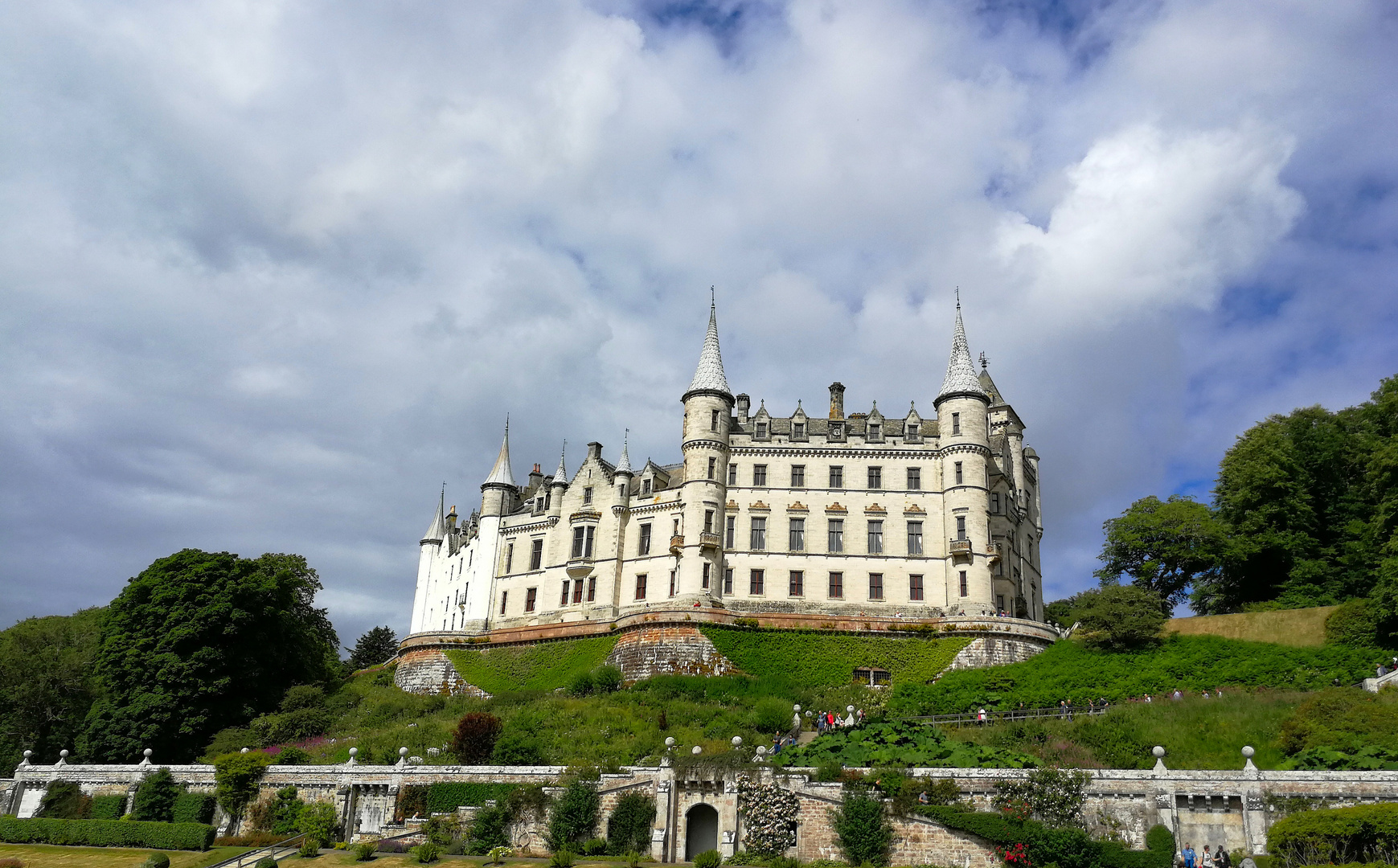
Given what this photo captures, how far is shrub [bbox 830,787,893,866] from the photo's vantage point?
31.7 metres

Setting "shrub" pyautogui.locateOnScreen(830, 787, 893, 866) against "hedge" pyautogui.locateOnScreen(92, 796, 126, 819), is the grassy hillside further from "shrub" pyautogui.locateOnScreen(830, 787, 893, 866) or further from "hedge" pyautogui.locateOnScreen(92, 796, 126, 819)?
"hedge" pyautogui.locateOnScreen(92, 796, 126, 819)

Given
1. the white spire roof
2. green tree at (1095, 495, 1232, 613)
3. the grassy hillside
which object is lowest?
the grassy hillside

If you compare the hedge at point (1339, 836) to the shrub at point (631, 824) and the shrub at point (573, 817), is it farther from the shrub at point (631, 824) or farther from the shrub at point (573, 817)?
the shrub at point (573, 817)

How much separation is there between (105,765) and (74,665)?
15277mm

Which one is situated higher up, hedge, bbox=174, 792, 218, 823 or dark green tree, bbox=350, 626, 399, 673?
dark green tree, bbox=350, 626, 399, 673

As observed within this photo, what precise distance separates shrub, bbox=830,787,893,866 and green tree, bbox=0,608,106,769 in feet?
132

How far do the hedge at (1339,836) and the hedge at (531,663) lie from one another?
118 ft

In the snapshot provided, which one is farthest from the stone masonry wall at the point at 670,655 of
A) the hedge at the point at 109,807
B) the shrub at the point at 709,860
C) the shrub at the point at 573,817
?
the hedge at the point at 109,807

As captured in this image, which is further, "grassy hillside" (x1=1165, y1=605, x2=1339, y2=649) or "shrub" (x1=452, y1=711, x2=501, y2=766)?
"grassy hillside" (x1=1165, y1=605, x2=1339, y2=649)

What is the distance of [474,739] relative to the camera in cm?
4138

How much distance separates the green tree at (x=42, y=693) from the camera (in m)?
55.0

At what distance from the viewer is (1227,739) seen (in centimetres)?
3594

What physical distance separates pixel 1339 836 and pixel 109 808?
44.7 meters

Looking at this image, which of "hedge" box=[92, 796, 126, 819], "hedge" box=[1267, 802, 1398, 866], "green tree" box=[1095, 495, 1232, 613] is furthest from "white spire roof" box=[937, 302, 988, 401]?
"hedge" box=[92, 796, 126, 819]
